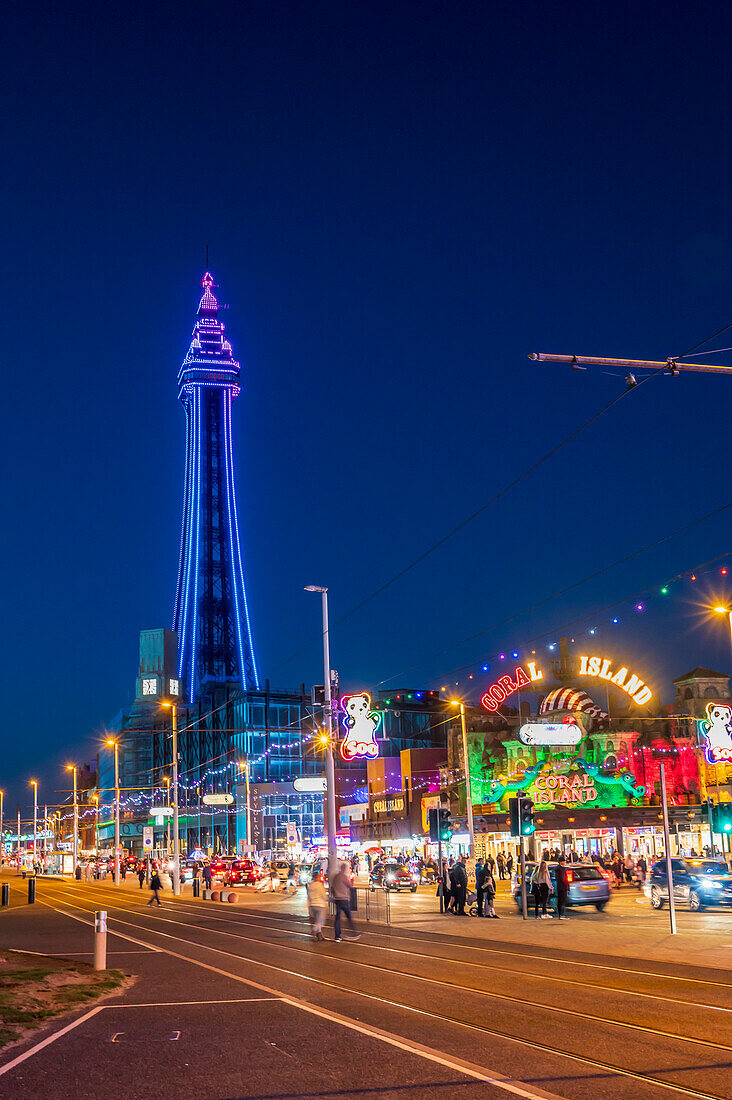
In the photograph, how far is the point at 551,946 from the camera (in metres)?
22.3

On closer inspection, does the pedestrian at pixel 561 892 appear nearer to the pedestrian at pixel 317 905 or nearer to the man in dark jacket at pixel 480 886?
the man in dark jacket at pixel 480 886

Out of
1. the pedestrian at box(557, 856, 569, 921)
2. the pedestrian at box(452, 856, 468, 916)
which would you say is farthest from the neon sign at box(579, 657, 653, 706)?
the pedestrian at box(557, 856, 569, 921)

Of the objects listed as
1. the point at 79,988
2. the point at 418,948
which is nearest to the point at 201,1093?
the point at 79,988

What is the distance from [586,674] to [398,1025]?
48755mm

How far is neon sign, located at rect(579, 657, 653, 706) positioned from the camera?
2293 inches

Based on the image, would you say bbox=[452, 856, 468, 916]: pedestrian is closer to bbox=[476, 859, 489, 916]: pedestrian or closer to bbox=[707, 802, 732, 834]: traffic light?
bbox=[476, 859, 489, 916]: pedestrian

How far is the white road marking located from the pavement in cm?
3

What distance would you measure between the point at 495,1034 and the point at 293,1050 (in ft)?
7.38

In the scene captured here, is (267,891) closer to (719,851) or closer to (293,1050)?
(719,851)

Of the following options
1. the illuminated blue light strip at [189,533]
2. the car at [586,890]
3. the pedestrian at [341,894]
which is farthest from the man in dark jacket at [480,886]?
the illuminated blue light strip at [189,533]

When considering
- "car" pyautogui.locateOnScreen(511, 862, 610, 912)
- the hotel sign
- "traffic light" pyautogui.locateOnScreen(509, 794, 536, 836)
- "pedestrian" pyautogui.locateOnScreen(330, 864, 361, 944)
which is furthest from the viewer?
the hotel sign

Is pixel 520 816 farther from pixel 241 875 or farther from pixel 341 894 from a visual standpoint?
pixel 241 875

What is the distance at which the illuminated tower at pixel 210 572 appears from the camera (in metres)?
158

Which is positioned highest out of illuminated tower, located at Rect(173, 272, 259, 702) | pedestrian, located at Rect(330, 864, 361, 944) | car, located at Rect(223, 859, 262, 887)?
illuminated tower, located at Rect(173, 272, 259, 702)
